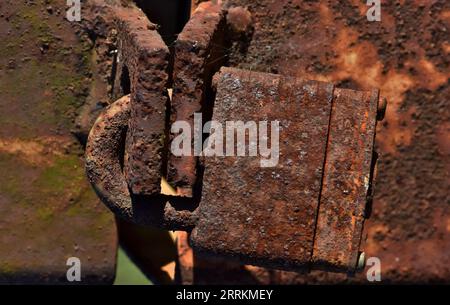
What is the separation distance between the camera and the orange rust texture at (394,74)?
1813 millimetres

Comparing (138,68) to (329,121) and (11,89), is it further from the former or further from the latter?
(11,89)

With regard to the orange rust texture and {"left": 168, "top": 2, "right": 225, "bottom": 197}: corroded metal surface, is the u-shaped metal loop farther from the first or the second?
the orange rust texture

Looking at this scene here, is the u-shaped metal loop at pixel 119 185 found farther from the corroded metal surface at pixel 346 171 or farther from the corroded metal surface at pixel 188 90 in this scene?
the corroded metal surface at pixel 346 171

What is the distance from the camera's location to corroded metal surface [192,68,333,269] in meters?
1.30

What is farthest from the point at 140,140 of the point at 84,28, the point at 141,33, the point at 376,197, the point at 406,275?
the point at 406,275

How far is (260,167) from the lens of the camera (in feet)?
4.29

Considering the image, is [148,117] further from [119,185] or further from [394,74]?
[394,74]

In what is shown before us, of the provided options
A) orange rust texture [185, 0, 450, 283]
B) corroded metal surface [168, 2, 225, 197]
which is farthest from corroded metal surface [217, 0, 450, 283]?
corroded metal surface [168, 2, 225, 197]

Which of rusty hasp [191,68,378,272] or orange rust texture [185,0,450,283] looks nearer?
rusty hasp [191,68,378,272]

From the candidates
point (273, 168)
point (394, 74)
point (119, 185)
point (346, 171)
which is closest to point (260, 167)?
point (273, 168)

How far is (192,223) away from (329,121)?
315 mm

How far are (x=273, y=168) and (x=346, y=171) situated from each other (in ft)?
0.44

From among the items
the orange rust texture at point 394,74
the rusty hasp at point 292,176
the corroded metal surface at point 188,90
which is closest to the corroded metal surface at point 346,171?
the rusty hasp at point 292,176
